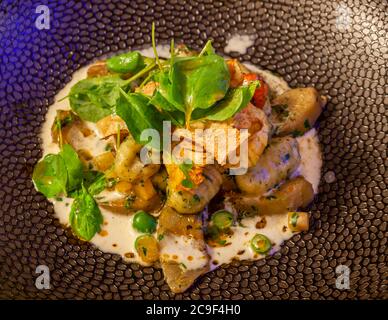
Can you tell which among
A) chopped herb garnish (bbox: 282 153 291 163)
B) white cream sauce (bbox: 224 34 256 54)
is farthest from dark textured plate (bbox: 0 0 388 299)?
chopped herb garnish (bbox: 282 153 291 163)

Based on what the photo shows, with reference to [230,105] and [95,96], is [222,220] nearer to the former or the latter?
[230,105]

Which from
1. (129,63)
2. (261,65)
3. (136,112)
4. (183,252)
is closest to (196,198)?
(183,252)

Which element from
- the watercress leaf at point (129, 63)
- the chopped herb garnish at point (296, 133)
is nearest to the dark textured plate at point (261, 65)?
the chopped herb garnish at point (296, 133)

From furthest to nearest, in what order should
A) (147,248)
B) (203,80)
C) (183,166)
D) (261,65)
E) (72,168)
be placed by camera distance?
(261,65), (72,168), (147,248), (183,166), (203,80)

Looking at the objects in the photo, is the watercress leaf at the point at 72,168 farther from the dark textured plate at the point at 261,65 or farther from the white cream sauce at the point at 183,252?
the white cream sauce at the point at 183,252

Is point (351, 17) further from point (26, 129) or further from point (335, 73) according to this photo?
point (26, 129)

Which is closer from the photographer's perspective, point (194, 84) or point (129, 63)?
point (194, 84)
